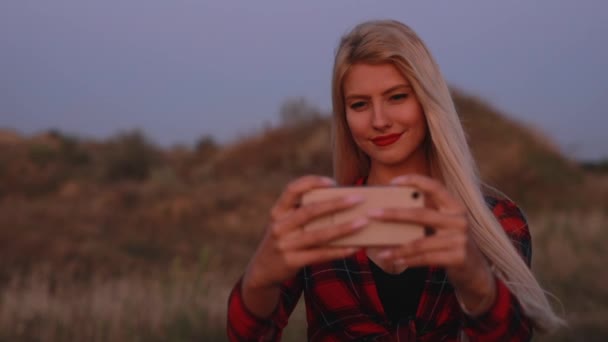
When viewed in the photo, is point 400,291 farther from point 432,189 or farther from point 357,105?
point 432,189

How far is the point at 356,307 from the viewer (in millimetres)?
2139

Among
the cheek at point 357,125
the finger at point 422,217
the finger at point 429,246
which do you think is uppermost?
the cheek at point 357,125

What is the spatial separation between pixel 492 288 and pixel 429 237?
30 cm

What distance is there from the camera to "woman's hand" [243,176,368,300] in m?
1.55

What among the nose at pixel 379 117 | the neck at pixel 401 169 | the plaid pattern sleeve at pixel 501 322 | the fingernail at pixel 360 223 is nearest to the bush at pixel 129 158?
the neck at pixel 401 169

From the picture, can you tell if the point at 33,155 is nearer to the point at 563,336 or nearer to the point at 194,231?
the point at 194,231

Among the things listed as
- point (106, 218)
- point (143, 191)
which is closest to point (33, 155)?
point (143, 191)

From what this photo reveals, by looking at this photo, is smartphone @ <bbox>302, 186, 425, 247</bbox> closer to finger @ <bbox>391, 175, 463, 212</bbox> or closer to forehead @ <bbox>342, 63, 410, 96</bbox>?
finger @ <bbox>391, 175, 463, 212</bbox>

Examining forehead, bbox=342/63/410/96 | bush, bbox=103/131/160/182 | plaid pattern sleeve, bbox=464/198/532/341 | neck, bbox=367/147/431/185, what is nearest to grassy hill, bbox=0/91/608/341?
bush, bbox=103/131/160/182

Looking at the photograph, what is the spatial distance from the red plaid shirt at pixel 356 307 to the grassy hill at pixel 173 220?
1526mm

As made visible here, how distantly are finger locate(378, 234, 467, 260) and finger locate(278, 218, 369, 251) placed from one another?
92 millimetres

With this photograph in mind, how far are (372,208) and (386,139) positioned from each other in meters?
0.68

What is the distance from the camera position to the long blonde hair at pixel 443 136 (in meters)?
2.00

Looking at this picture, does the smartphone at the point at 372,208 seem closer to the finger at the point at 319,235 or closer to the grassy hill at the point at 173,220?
the finger at the point at 319,235
